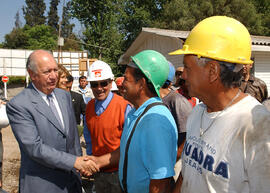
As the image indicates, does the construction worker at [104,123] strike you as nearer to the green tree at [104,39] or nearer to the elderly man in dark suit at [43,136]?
the elderly man in dark suit at [43,136]

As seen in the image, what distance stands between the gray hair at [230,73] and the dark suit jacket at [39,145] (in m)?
1.61

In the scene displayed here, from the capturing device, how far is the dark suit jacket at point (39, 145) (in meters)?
2.23

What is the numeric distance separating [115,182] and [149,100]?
60.1 inches

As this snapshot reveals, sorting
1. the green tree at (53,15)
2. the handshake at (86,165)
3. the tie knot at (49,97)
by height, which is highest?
the green tree at (53,15)

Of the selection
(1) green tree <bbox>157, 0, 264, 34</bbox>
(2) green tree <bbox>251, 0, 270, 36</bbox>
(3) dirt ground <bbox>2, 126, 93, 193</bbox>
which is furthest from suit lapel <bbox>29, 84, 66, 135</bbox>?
(2) green tree <bbox>251, 0, 270, 36</bbox>

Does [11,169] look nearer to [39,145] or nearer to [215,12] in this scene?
[39,145]

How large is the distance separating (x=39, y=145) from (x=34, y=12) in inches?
3952

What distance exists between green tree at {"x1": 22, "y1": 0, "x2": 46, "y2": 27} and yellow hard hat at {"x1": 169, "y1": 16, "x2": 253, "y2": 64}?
9733 cm

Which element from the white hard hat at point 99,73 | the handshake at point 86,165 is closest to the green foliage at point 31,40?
the white hard hat at point 99,73

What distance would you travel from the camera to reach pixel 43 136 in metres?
2.33

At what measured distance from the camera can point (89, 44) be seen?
27.0 metres

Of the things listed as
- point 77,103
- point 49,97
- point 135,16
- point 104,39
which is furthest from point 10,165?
point 135,16

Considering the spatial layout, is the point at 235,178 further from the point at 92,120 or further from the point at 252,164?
the point at 92,120

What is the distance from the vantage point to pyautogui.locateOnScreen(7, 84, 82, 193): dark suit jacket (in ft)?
7.31
